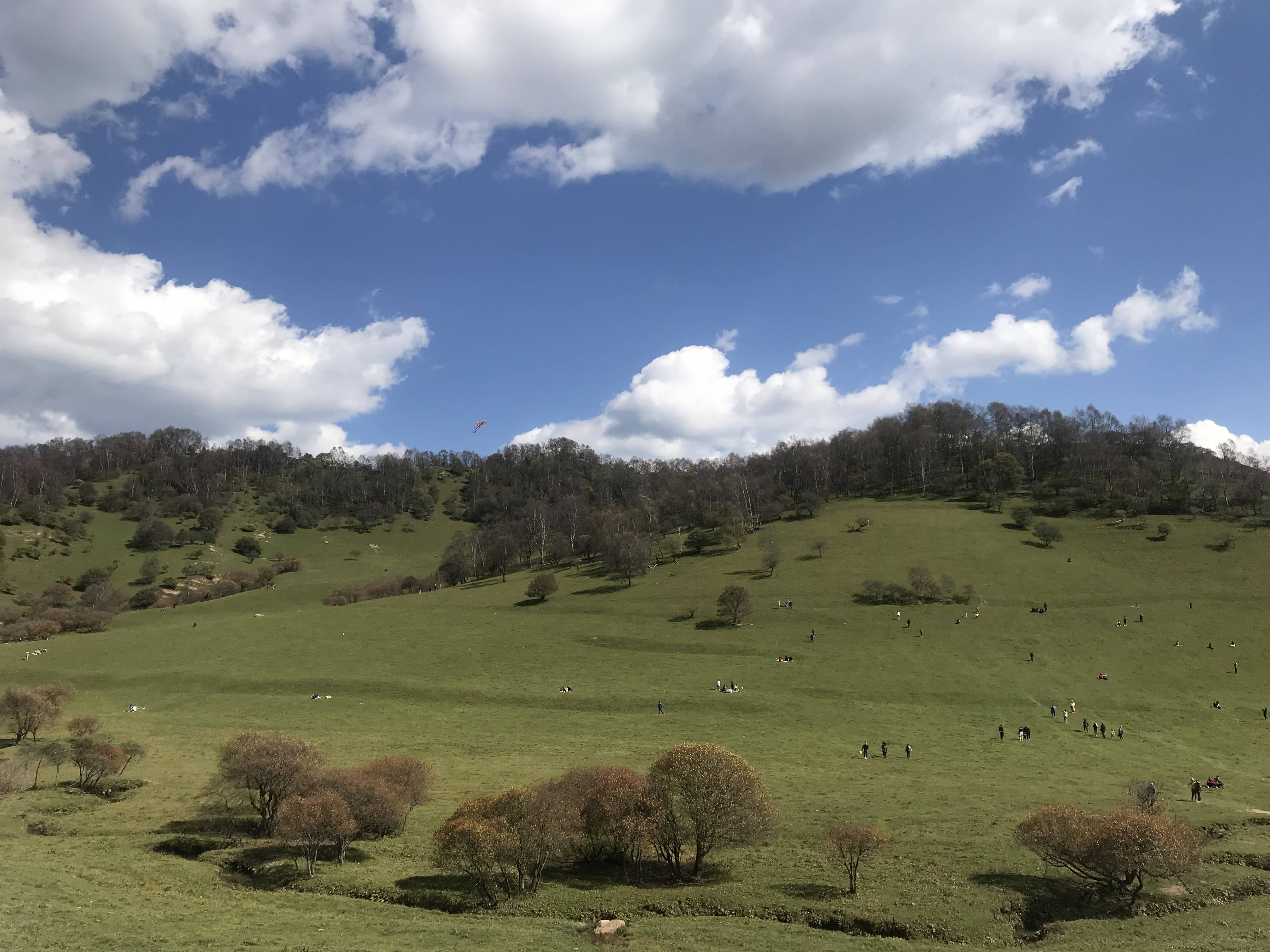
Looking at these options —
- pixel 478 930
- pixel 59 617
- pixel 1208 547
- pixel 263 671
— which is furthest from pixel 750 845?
pixel 59 617

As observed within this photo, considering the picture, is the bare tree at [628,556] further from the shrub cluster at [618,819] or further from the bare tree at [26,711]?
the shrub cluster at [618,819]

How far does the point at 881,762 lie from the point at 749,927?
106ft

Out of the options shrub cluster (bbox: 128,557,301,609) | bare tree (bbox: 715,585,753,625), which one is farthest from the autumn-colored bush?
shrub cluster (bbox: 128,557,301,609)

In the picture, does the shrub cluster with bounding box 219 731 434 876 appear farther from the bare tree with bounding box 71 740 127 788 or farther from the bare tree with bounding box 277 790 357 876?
the bare tree with bounding box 71 740 127 788

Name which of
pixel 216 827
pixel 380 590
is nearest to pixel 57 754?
pixel 216 827

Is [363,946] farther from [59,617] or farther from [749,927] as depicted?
[59,617]

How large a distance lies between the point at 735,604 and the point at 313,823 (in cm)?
7512

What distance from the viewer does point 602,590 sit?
416 ft

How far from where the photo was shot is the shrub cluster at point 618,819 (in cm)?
3156

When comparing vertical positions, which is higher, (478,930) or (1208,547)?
(1208,547)

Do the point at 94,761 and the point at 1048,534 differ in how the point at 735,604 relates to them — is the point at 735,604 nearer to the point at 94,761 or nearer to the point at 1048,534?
the point at 1048,534

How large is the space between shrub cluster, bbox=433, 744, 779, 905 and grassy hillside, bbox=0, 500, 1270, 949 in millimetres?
2128

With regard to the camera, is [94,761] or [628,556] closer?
[94,761]

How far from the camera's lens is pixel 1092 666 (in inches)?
3209
